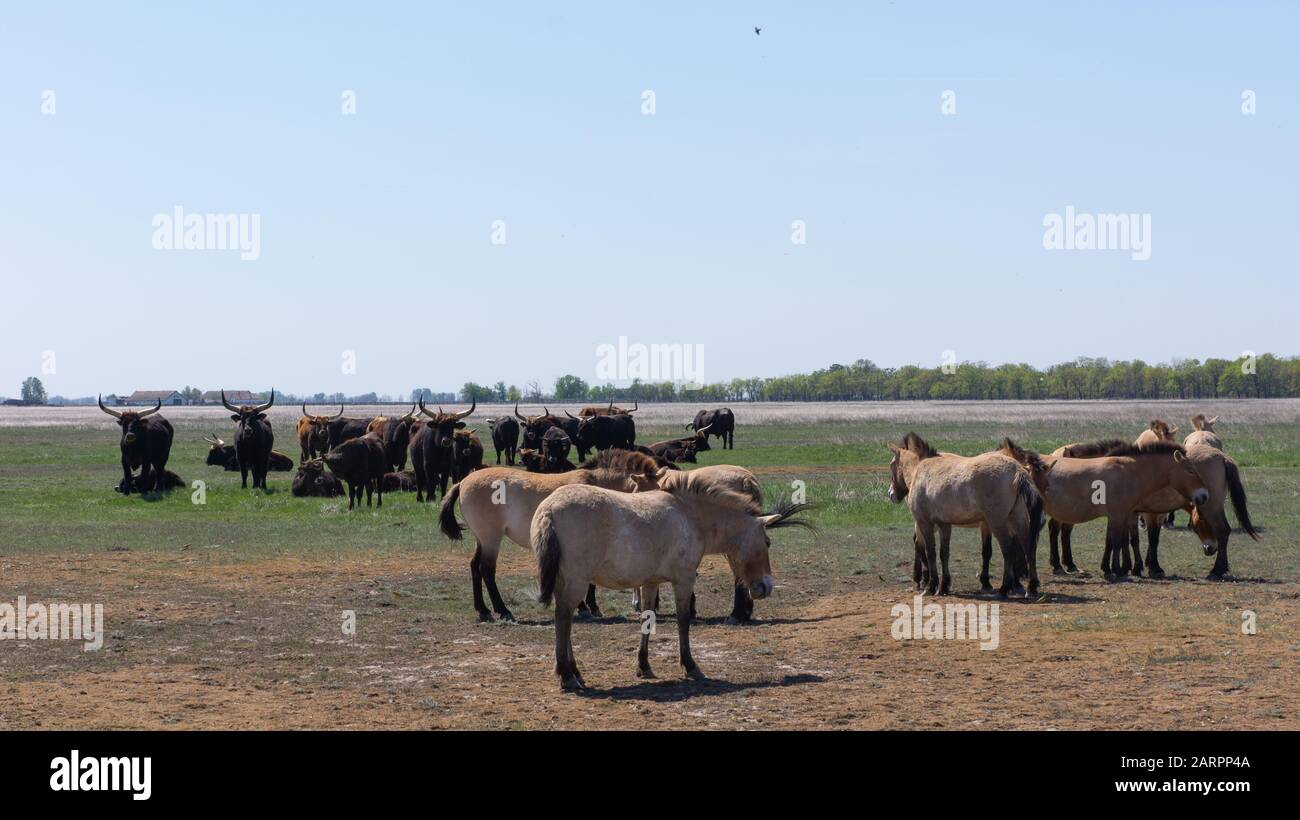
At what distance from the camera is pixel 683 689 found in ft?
32.3

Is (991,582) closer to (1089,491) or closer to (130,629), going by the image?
(1089,491)

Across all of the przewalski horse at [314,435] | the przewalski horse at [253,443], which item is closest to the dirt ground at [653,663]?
the przewalski horse at [253,443]

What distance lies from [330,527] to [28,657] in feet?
37.1

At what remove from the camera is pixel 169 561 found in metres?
17.8

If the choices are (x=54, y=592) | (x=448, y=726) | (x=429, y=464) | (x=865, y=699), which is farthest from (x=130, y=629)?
(x=429, y=464)

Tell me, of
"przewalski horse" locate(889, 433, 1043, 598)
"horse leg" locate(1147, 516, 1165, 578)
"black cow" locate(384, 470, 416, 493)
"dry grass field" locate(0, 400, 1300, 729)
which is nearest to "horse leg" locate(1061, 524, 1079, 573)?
"dry grass field" locate(0, 400, 1300, 729)

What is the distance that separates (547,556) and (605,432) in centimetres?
2916

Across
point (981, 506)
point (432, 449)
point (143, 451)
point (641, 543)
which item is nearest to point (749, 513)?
point (641, 543)

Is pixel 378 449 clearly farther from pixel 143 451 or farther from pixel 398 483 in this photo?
pixel 143 451

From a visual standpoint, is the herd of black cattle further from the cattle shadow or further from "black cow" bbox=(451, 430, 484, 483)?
the cattle shadow

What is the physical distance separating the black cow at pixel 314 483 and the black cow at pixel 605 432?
368 inches

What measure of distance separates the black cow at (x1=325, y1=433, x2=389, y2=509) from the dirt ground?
32.2 ft

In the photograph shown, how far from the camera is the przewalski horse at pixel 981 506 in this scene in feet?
45.8

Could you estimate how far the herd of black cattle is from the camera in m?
26.6
